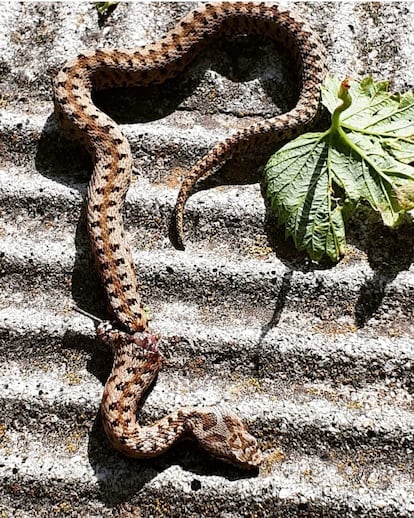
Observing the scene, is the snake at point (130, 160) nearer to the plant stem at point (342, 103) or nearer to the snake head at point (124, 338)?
the snake head at point (124, 338)

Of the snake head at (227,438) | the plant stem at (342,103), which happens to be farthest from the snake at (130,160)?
the plant stem at (342,103)

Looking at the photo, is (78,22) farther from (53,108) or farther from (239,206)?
(239,206)

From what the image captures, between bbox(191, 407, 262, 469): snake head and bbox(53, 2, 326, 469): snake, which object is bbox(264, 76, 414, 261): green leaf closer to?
bbox(53, 2, 326, 469): snake

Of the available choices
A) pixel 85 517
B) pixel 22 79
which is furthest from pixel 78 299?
pixel 22 79

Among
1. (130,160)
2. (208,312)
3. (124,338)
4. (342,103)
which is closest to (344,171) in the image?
(342,103)

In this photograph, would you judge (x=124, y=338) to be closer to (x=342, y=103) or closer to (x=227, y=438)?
(x=227, y=438)

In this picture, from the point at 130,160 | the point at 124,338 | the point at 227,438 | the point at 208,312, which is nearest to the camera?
the point at 227,438
